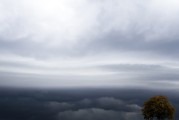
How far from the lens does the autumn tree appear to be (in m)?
133

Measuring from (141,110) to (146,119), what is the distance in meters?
2.80

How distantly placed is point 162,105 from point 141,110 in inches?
266

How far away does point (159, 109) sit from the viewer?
133125mm

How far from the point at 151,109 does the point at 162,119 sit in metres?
3.93

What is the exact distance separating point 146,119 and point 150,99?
228 inches

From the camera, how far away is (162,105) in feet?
436

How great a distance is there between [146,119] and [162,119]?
472 cm

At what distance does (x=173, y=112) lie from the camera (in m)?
134

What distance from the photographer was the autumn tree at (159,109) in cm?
13288

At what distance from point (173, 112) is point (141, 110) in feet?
28.7

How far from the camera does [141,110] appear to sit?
137 meters

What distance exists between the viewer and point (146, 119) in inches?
5354

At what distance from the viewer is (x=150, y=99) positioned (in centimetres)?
13462
